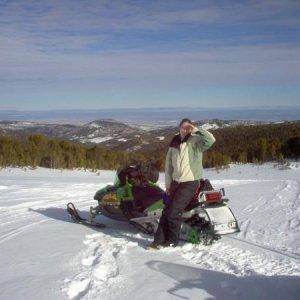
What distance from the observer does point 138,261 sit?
582 centimetres

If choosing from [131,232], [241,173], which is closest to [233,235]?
[131,232]

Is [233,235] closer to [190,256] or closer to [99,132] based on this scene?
[190,256]

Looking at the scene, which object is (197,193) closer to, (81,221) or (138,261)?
(138,261)

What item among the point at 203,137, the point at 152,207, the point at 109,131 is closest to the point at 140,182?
the point at 152,207

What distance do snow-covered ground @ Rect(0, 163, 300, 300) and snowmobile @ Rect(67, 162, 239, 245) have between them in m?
0.18

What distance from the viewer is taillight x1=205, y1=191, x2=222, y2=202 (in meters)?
6.38

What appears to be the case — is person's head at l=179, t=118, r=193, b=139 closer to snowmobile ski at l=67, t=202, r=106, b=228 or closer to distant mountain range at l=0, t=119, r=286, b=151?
snowmobile ski at l=67, t=202, r=106, b=228

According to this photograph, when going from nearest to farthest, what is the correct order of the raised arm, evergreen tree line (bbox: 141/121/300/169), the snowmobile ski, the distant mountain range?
the raised arm, the snowmobile ski, evergreen tree line (bbox: 141/121/300/169), the distant mountain range

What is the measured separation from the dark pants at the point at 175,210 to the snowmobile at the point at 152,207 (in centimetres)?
16

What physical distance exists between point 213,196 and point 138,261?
1.35 m

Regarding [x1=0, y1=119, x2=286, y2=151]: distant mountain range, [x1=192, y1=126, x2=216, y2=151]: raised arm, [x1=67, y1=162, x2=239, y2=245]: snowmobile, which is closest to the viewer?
[x1=192, y1=126, x2=216, y2=151]: raised arm

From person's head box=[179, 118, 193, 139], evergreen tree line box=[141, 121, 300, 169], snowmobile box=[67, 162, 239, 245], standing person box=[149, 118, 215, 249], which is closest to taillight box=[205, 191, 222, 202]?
snowmobile box=[67, 162, 239, 245]

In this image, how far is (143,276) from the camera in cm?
527

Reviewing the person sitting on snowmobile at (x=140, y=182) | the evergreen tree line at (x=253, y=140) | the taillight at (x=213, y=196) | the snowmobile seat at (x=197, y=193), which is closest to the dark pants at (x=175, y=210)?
the snowmobile seat at (x=197, y=193)
